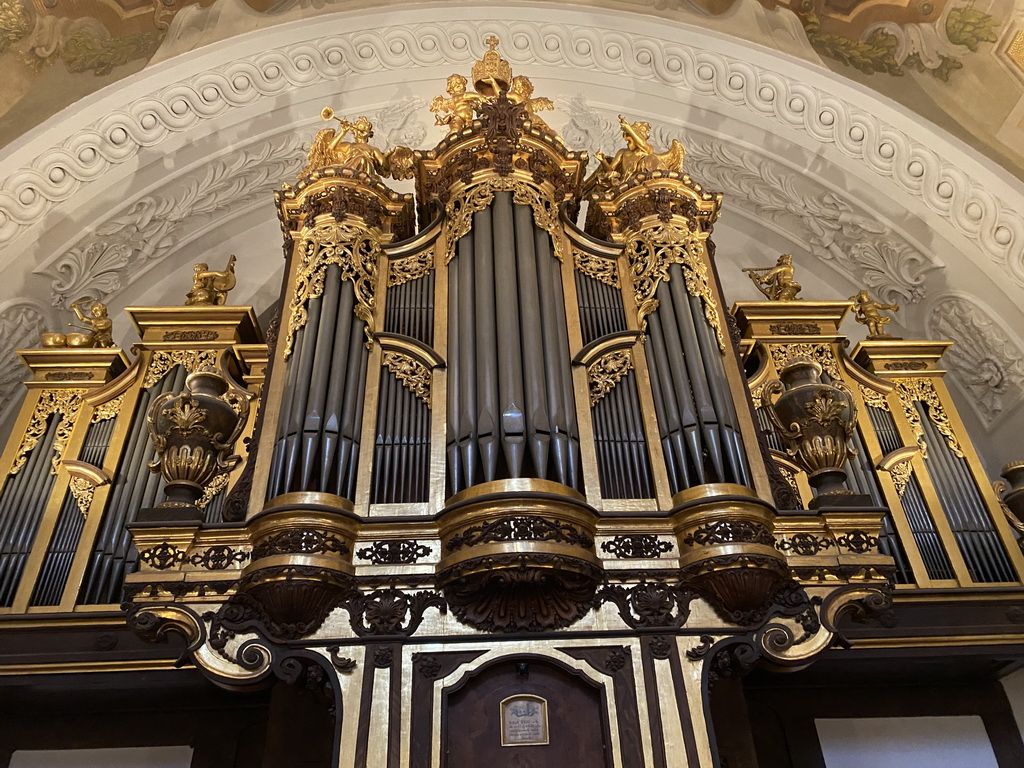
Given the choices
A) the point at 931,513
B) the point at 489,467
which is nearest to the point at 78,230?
the point at 489,467

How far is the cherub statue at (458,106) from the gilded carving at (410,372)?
74.6 inches

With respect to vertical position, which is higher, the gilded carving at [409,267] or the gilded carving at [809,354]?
the gilded carving at [809,354]

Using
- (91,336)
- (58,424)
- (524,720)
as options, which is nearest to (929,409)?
(524,720)

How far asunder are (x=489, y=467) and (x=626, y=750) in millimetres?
1243

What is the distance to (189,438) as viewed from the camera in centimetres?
398

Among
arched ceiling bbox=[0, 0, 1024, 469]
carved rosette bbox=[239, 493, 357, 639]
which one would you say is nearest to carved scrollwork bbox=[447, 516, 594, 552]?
carved rosette bbox=[239, 493, 357, 639]

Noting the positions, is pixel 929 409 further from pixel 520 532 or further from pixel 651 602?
pixel 520 532

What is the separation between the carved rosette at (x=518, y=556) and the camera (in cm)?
334

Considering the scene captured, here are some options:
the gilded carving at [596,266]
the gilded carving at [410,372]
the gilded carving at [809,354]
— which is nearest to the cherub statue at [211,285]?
the gilded carving at [410,372]

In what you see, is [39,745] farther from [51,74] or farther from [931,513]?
[931,513]

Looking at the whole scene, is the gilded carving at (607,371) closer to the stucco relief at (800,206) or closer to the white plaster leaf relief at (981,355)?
the white plaster leaf relief at (981,355)

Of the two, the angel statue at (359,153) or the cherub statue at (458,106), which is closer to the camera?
the angel statue at (359,153)

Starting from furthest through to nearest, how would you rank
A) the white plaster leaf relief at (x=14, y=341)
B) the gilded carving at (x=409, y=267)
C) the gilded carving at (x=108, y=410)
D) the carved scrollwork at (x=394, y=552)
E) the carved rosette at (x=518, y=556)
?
1. the white plaster leaf relief at (x=14, y=341)
2. the gilded carving at (x=108, y=410)
3. the gilded carving at (x=409, y=267)
4. the carved scrollwork at (x=394, y=552)
5. the carved rosette at (x=518, y=556)

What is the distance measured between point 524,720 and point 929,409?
14.9ft
